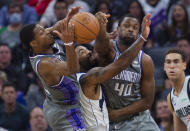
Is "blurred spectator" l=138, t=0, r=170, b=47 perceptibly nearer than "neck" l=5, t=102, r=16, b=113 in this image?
No

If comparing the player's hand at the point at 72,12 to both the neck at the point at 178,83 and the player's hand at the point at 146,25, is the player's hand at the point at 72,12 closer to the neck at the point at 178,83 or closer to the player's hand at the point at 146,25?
the player's hand at the point at 146,25

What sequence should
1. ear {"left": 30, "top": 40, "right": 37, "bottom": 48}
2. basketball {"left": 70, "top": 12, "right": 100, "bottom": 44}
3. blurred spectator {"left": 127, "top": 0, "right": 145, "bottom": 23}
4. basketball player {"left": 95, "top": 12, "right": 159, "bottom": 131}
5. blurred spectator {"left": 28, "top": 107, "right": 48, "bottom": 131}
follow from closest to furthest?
basketball {"left": 70, "top": 12, "right": 100, "bottom": 44} → ear {"left": 30, "top": 40, "right": 37, "bottom": 48} → basketball player {"left": 95, "top": 12, "right": 159, "bottom": 131} → blurred spectator {"left": 28, "top": 107, "right": 48, "bottom": 131} → blurred spectator {"left": 127, "top": 0, "right": 145, "bottom": 23}

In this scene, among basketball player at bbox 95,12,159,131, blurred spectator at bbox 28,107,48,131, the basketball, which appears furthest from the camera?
blurred spectator at bbox 28,107,48,131

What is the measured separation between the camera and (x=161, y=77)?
1010 centimetres

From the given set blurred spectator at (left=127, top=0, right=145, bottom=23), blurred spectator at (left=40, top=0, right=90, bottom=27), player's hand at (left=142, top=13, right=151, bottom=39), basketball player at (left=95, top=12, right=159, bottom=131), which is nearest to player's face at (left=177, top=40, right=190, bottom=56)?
blurred spectator at (left=127, top=0, right=145, bottom=23)

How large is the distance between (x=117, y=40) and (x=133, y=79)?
1.86 feet

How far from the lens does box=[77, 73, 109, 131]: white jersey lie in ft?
20.8

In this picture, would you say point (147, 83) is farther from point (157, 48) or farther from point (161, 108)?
point (157, 48)

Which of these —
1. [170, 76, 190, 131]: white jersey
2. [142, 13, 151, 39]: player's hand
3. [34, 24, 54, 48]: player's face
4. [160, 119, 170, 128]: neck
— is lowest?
[160, 119, 170, 128]: neck

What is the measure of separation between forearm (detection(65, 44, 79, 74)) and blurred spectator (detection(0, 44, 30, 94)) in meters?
4.82

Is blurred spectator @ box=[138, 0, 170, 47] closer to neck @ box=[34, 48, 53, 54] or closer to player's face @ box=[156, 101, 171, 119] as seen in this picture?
player's face @ box=[156, 101, 171, 119]

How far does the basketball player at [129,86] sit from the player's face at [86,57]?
88mm

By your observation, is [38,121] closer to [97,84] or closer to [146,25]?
[97,84]

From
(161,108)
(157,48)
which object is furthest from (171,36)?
(161,108)
